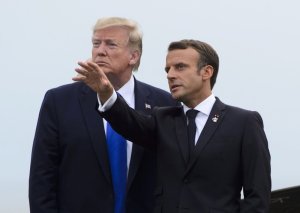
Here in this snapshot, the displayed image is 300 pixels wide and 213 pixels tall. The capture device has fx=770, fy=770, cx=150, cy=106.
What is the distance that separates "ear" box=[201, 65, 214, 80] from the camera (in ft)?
7.94

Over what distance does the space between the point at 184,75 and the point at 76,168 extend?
1.55 feet

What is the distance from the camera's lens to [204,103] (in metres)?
2.41

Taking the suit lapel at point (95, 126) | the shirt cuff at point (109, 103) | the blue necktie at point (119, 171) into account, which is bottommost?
the blue necktie at point (119, 171)

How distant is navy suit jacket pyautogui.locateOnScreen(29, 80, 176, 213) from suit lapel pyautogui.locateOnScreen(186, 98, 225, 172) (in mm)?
268

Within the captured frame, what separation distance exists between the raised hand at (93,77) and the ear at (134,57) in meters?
0.35

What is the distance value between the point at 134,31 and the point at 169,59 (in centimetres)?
26

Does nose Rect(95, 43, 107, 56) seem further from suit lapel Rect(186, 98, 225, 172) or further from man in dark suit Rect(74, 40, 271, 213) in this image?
suit lapel Rect(186, 98, 225, 172)

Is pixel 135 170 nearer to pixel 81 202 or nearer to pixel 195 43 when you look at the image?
pixel 81 202

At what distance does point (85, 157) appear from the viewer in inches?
98.9

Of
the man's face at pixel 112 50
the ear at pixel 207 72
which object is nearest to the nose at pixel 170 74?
the ear at pixel 207 72

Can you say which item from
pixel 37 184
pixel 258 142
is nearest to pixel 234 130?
pixel 258 142

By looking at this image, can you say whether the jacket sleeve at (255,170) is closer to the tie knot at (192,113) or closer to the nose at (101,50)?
→ the tie knot at (192,113)

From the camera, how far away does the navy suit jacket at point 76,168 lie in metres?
2.50

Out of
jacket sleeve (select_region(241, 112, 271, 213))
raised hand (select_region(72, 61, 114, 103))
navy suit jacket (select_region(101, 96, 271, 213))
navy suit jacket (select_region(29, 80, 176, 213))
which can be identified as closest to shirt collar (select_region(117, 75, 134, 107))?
navy suit jacket (select_region(29, 80, 176, 213))
